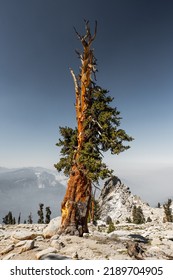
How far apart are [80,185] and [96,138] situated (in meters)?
3.73

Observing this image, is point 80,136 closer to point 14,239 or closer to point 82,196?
point 82,196

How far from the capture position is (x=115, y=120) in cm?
1941

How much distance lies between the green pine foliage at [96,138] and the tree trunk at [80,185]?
0.39 m

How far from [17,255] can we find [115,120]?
453 inches

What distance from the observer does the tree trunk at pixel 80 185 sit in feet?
58.6

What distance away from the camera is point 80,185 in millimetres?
18531

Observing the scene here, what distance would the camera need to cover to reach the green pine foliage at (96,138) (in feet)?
57.6

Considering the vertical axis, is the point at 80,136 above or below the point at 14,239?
above

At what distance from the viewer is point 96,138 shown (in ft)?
64.0

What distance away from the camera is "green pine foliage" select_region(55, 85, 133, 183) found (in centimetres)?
1755

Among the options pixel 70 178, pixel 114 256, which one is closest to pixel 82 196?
pixel 70 178

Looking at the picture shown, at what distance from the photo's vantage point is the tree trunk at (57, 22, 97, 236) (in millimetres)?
17859

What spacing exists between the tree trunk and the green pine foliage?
39cm
